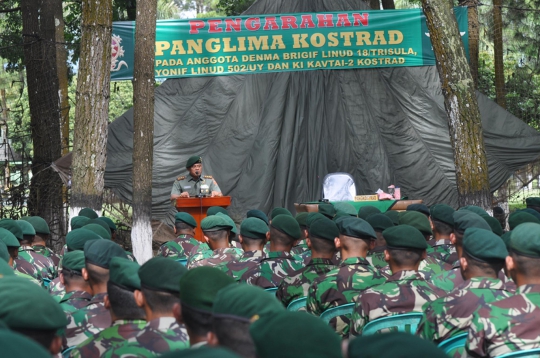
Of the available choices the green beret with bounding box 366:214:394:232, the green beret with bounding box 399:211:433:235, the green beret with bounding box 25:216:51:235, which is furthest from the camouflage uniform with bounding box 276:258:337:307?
the green beret with bounding box 25:216:51:235

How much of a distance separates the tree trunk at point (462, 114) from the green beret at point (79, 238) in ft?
17.4

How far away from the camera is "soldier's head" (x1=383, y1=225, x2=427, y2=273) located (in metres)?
5.35

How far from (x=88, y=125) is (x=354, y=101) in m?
7.69

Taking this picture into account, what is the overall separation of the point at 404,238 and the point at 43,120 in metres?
10.1

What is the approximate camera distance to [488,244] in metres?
4.75

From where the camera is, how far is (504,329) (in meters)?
4.02

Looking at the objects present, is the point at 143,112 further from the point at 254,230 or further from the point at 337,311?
the point at 337,311

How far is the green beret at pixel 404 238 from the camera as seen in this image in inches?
210

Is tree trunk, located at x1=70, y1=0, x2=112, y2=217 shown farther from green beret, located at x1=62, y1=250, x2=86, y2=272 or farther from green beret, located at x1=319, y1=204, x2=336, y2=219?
green beret, located at x1=62, y1=250, x2=86, y2=272

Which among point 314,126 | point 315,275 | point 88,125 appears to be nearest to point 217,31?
point 314,126

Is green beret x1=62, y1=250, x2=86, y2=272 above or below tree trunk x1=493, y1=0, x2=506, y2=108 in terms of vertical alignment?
below

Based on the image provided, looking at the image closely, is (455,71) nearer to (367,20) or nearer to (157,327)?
(367,20)

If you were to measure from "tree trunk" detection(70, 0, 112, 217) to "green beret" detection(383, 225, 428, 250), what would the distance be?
5580mm

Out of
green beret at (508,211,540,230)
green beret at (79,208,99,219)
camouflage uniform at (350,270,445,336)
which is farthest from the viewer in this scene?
green beret at (79,208,99,219)
